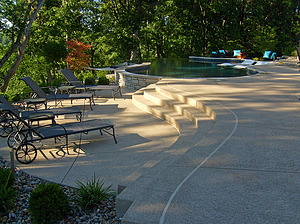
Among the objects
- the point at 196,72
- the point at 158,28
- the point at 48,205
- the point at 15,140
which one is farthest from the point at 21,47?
the point at 158,28

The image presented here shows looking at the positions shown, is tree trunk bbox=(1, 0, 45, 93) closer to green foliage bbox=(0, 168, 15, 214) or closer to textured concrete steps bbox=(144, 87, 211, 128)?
textured concrete steps bbox=(144, 87, 211, 128)

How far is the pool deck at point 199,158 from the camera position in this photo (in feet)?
9.71

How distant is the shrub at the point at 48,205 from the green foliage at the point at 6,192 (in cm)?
42

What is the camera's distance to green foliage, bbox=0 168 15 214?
375cm

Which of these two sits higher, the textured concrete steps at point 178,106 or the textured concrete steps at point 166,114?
the textured concrete steps at point 178,106

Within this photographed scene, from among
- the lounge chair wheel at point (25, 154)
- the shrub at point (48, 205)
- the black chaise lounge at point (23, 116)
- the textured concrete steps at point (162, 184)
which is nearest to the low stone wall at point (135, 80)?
the black chaise lounge at point (23, 116)

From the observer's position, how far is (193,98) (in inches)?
316

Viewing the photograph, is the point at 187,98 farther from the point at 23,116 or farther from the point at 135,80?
the point at 135,80

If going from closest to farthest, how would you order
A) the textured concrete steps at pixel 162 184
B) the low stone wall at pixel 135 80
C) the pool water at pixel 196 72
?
the textured concrete steps at pixel 162 184
the low stone wall at pixel 135 80
the pool water at pixel 196 72

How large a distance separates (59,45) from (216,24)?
19.5 metres

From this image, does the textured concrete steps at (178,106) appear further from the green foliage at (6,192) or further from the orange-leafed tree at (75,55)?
the orange-leafed tree at (75,55)

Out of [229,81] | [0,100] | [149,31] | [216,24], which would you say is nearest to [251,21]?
[216,24]

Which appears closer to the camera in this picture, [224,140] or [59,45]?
[224,140]

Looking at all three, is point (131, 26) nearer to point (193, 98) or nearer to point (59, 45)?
point (59, 45)
